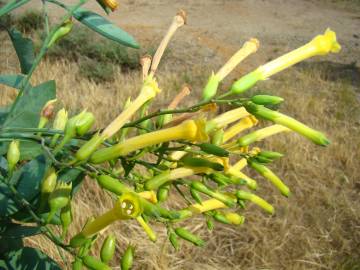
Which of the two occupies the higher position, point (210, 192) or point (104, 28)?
point (104, 28)

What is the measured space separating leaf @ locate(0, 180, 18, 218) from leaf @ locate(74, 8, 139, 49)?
27 cm

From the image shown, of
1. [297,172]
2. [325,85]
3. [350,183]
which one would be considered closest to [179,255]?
[297,172]

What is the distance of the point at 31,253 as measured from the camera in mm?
774

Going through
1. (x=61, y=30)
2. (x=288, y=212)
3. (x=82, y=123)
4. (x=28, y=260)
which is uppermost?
(x=61, y=30)

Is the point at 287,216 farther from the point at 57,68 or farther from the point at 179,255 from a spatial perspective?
the point at 57,68

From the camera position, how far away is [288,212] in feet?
7.80

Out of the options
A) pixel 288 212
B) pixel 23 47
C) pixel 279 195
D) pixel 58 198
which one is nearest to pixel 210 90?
pixel 58 198

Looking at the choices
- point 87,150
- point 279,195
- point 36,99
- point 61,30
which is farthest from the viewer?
point 279,195

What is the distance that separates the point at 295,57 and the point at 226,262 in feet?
5.28

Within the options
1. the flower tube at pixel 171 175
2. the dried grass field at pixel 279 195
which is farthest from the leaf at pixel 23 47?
the dried grass field at pixel 279 195

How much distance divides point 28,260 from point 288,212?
1.78 meters

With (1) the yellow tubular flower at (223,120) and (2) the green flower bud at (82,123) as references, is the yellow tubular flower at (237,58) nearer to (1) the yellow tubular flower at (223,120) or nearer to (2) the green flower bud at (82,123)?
(1) the yellow tubular flower at (223,120)

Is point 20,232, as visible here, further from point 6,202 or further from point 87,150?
point 87,150

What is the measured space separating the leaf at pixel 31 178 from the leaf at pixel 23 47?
0.21m
